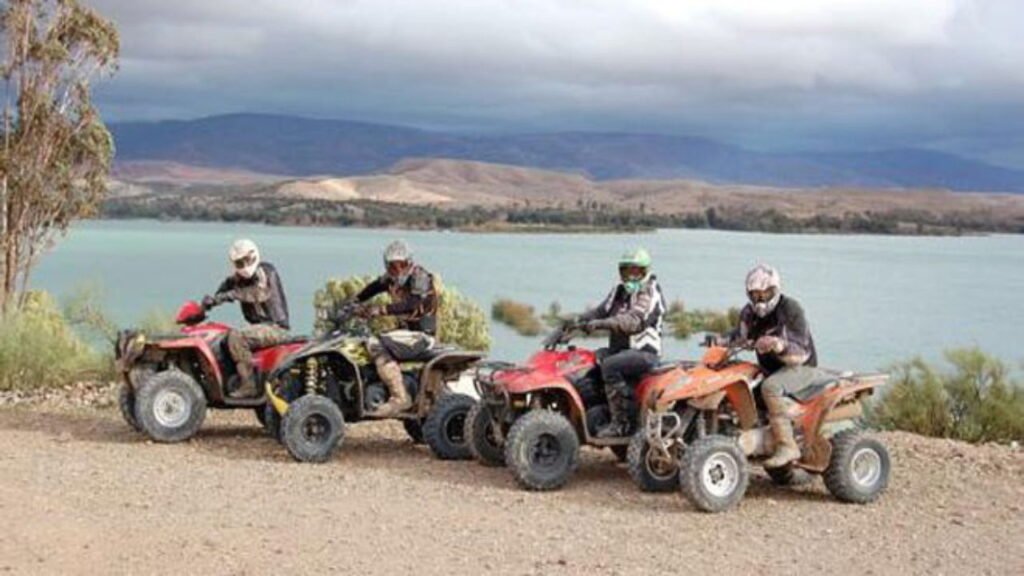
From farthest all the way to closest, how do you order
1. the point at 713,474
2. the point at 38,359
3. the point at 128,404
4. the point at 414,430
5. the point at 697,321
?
the point at 697,321, the point at 38,359, the point at 414,430, the point at 128,404, the point at 713,474

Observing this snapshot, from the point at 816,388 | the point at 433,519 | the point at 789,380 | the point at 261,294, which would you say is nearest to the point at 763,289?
the point at 789,380

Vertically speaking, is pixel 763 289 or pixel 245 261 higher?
pixel 763 289

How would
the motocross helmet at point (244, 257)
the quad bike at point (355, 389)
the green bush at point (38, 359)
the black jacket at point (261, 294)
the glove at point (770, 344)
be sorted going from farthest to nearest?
the green bush at point (38, 359) < the black jacket at point (261, 294) < the motocross helmet at point (244, 257) < the quad bike at point (355, 389) < the glove at point (770, 344)

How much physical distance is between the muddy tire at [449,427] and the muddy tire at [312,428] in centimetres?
77

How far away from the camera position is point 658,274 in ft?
203

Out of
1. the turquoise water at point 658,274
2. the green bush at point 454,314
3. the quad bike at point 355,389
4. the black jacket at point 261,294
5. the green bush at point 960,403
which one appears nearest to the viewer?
the quad bike at point 355,389

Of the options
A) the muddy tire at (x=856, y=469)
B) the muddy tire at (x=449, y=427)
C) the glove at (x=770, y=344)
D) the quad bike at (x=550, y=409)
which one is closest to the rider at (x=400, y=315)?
the muddy tire at (x=449, y=427)

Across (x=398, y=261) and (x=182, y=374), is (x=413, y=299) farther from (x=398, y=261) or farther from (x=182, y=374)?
(x=182, y=374)

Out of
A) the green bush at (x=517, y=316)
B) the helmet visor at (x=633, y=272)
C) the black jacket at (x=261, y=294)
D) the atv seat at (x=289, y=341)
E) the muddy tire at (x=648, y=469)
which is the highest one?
the helmet visor at (x=633, y=272)

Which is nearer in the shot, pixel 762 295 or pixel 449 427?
pixel 762 295

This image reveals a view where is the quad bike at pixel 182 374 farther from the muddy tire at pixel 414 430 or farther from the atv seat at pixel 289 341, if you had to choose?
the muddy tire at pixel 414 430

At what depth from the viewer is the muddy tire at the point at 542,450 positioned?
33.7 feet

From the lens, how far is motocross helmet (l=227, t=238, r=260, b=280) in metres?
12.0

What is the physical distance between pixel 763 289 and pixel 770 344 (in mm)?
416
